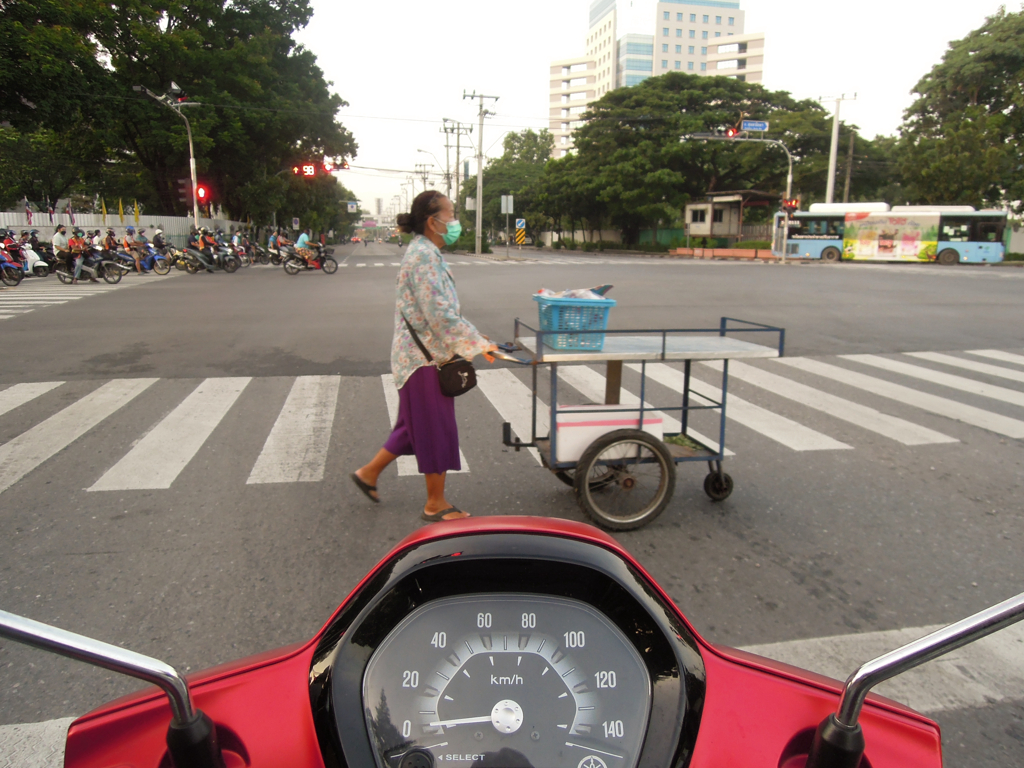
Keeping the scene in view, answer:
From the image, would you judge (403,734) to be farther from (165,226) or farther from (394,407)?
(165,226)

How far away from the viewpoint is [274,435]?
6105 mm

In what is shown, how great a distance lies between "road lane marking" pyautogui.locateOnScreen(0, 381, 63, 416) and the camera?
7.00m

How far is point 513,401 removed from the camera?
23.9 ft

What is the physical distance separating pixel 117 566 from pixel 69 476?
5.64ft

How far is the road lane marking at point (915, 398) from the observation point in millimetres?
6574

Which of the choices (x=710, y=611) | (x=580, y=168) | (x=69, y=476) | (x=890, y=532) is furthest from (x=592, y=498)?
(x=580, y=168)

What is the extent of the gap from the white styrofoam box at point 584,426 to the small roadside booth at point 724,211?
46.7 metres

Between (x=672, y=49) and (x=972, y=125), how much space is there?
274ft

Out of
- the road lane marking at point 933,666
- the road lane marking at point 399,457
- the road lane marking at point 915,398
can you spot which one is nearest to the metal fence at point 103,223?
the road lane marking at point 399,457

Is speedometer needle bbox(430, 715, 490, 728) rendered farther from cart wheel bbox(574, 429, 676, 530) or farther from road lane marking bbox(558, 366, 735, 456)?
road lane marking bbox(558, 366, 735, 456)

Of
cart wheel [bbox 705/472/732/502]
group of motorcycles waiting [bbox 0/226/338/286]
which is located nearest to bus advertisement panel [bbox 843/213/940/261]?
group of motorcycles waiting [bbox 0/226/338/286]

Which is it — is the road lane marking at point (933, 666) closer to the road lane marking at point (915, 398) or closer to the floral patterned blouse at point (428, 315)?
the floral patterned blouse at point (428, 315)

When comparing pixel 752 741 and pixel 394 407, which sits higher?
pixel 752 741

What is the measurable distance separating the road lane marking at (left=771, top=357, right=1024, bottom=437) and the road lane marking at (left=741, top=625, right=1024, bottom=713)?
3973mm
